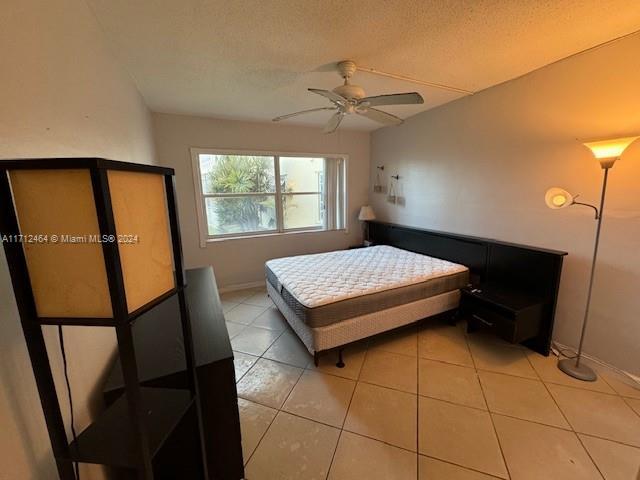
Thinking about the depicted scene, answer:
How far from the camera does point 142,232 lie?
724 millimetres

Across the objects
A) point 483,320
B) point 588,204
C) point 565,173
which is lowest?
point 483,320

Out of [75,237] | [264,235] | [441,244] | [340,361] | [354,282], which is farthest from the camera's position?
[264,235]

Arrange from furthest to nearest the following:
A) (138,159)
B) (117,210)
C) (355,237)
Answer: (355,237), (138,159), (117,210)

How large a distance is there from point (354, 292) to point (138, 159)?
2272mm

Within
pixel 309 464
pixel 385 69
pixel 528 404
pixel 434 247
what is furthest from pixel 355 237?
pixel 309 464

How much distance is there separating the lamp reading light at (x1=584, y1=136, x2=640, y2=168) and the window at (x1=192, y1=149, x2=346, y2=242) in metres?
3.08

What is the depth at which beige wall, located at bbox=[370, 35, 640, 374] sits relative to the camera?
1.89 m

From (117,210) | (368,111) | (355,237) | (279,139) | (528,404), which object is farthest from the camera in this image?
(355,237)

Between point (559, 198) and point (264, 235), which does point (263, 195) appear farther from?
point (559, 198)

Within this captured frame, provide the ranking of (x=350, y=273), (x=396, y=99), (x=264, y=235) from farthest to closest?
(x=264, y=235)
(x=350, y=273)
(x=396, y=99)

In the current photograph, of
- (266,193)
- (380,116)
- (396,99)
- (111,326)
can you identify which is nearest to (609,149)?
(396,99)

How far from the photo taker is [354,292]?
2.22 m

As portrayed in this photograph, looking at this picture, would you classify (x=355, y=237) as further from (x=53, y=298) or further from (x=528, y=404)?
(x=53, y=298)

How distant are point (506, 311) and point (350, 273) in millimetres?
1361
